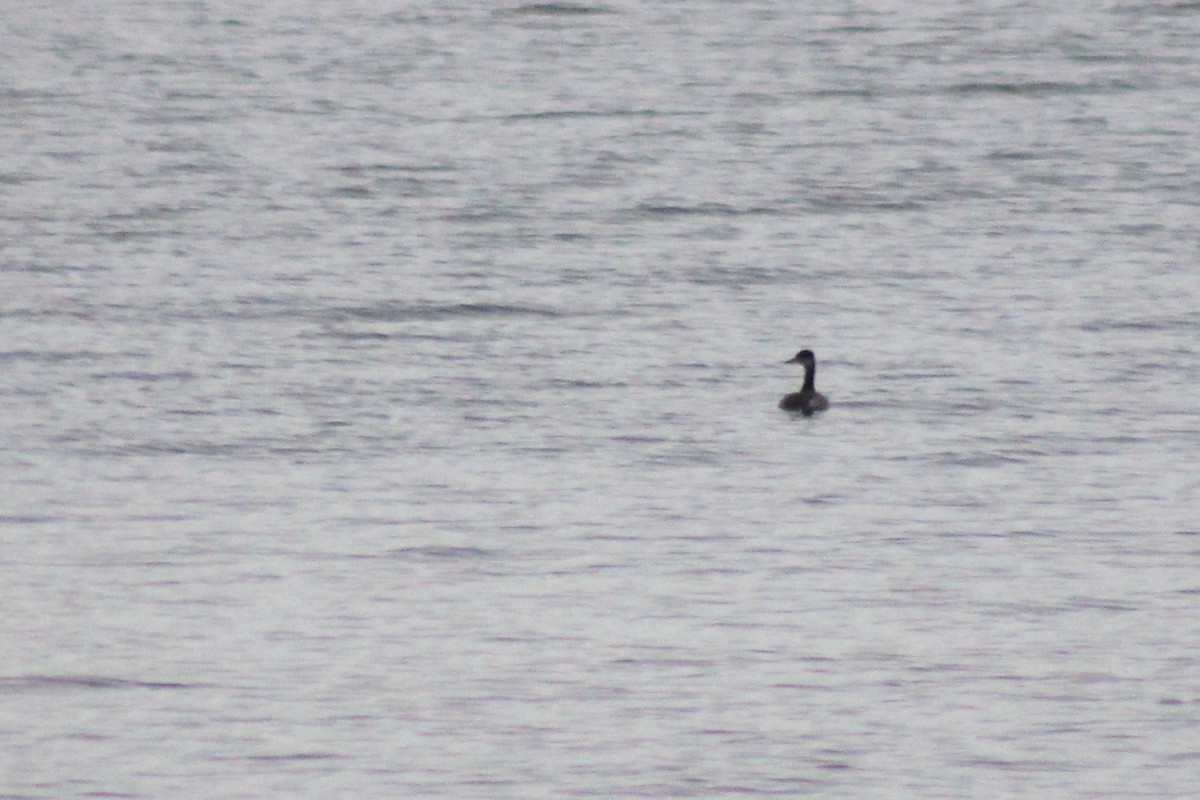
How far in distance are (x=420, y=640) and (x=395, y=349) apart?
865 centimetres

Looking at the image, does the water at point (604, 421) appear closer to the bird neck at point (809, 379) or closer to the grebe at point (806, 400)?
the grebe at point (806, 400)

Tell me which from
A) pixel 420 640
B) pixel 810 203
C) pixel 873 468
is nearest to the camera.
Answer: pixel 420 640

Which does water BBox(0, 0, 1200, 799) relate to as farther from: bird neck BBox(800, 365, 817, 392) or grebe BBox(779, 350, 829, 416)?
bird neck BBox(800, 365, 817, 392)

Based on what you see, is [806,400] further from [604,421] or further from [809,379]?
[604,421]

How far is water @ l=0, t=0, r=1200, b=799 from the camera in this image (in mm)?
12484

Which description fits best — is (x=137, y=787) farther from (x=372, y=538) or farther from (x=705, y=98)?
(x=705, y=98)

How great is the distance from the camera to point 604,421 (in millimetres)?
19250

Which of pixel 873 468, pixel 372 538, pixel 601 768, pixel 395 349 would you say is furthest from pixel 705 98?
pixel 601 768

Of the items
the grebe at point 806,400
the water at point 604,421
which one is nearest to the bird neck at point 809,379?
the grebe at point 806,400

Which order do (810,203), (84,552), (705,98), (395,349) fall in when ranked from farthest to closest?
(705,98) → (810,203) → (395,349) → (84,552)

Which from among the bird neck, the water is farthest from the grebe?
the water

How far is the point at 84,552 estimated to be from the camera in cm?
1528

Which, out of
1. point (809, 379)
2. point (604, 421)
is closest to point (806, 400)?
point (809, 379)

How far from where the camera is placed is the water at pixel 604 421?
1248 cm
